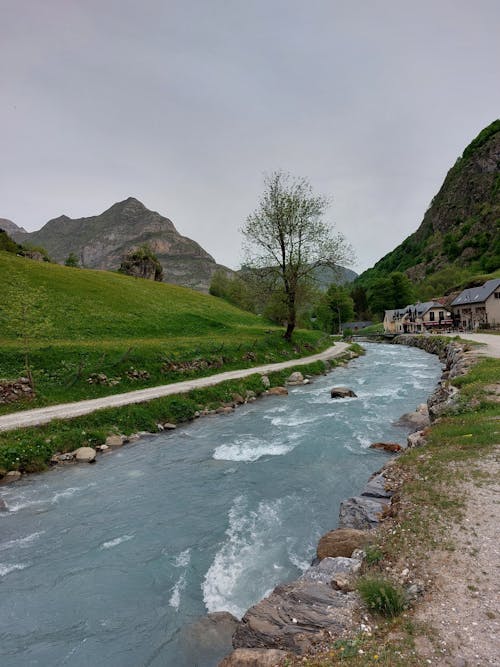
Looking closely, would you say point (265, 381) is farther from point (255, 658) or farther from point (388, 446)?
point (255, 658)

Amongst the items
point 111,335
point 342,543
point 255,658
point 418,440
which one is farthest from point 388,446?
point 111,335

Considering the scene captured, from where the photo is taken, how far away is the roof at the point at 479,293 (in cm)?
7400

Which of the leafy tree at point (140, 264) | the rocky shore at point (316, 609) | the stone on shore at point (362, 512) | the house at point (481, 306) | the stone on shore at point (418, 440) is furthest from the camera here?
the leafy tree at point (140, 264)

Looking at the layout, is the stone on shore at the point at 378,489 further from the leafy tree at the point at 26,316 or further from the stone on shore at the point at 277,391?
the leafy tree at the point at 26,316

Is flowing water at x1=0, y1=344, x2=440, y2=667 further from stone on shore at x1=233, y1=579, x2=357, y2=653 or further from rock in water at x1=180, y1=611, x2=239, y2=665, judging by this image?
stone on shore at x1=233, y1=579, x2=357, y2=653

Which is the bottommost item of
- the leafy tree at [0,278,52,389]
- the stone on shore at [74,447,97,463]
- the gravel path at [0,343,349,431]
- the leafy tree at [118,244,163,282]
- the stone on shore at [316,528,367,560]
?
the stone on shore at [74,447,97,463]

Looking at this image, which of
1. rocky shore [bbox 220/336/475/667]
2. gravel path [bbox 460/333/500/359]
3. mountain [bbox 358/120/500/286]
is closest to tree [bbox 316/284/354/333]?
mountain [bbox 358/120/500/286]

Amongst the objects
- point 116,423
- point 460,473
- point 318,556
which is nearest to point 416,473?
point 460,473

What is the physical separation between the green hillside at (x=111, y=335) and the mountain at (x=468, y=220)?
112868 millimetres

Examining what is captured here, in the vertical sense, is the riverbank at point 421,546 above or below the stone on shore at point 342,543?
above

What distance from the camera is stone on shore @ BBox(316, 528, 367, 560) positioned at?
7.09 m

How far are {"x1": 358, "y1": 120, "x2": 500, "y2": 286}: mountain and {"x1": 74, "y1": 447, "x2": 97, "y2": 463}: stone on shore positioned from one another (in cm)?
13920

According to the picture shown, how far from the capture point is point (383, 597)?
5.07 meters

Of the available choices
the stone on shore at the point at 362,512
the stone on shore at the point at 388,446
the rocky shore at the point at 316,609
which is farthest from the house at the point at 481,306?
the rocky shore at the point at 316,609
